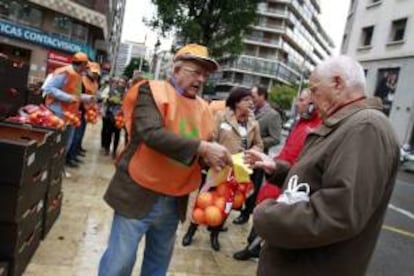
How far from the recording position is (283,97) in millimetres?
84750

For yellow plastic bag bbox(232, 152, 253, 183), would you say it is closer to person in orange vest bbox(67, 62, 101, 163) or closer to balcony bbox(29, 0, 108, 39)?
person in orange vest bbox(67, 62, 101, 163)

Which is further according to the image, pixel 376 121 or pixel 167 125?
pixel 167 125

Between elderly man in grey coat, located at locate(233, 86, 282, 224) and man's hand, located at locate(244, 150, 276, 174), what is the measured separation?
3.82 metres

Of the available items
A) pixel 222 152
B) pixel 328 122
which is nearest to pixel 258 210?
pixel 328 122

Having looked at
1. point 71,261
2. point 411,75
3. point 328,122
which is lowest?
point 71,261

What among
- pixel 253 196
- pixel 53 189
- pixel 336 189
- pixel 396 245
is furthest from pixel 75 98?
pixel 336 189

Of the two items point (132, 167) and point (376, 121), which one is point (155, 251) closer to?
Answer: point (132, 167)

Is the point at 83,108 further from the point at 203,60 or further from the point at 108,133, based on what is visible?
the point at 203,60

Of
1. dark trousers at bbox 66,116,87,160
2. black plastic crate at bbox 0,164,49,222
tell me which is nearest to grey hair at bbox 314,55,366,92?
black plastic crate at bbox 0,164,49,222

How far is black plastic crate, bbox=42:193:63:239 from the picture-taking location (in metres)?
5.22

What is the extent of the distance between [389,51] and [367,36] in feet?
12.4

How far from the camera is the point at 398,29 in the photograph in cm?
2970

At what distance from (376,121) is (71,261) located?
3.40 m

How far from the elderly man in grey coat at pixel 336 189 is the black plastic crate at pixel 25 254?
2.23 metres
